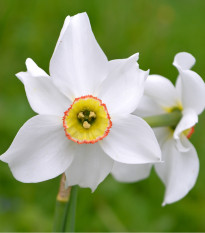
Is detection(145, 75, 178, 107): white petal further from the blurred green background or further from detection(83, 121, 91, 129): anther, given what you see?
the blurred green background

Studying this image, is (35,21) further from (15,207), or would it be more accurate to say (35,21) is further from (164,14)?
(15,207)

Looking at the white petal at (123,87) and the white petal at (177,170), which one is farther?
the white petal at (177,170)

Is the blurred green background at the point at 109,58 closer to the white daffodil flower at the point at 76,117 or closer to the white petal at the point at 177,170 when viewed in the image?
the white petal at the point at 177,170

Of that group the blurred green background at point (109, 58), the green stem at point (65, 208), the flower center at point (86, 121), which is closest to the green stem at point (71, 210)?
the green stem at point (65, 208)

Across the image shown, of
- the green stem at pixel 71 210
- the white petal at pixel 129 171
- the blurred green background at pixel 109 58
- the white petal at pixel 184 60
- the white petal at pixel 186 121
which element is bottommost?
the blurred green background at pixel 109 58

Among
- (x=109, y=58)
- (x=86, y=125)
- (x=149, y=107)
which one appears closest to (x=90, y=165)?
(x=86, y=125)

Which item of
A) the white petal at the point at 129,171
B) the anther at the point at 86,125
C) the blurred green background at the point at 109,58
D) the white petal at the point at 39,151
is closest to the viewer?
the white petal at the point at 39,151

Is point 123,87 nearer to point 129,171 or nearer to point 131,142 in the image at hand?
point 131,142
